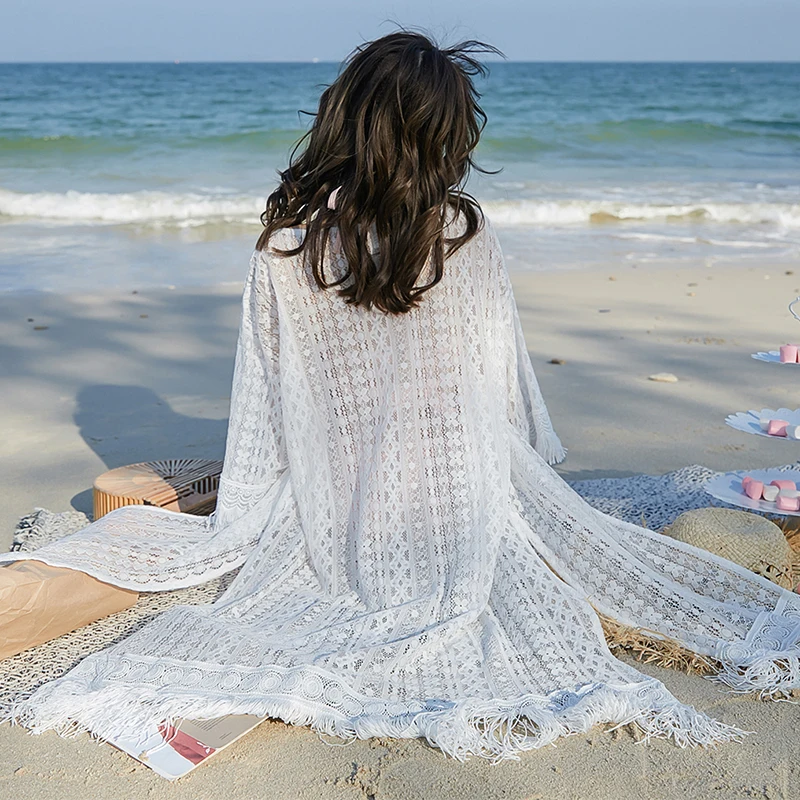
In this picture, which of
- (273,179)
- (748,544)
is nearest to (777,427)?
(748,544)

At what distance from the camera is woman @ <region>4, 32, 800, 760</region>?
2213 millimetres

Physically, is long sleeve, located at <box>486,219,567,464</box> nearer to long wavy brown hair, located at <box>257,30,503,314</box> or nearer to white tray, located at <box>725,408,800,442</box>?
long wavy brown hair, located at <box>257,30,503,314</box>

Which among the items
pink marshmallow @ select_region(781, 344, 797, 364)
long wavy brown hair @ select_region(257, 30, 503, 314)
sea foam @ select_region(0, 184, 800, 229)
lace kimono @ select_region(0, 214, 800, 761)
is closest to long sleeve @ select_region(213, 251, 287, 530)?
lace kimono @ select_region(0, 214, 800, 761)

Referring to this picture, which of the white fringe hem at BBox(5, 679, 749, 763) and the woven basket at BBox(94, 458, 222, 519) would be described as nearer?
the white fringe hem at BBox(5, 679, 749, 763)

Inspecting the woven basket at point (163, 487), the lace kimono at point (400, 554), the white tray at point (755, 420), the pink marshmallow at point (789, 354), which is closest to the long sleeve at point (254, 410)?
the lace kimono at point (400, 554)

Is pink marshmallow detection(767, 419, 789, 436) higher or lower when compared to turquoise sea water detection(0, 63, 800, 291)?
higher

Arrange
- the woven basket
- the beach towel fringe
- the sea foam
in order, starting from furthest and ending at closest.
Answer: the sea foam → the woven basket → the beach towel fringe

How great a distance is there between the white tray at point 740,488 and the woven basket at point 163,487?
1596 mm

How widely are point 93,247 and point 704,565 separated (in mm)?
7676

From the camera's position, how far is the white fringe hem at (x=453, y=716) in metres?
2.11

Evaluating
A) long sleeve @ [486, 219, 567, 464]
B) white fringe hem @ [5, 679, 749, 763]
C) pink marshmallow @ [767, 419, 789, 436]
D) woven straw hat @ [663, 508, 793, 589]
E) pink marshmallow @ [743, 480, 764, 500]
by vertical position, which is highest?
long sleeve @ [486, 219, 567, 464]

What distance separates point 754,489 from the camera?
3.05m

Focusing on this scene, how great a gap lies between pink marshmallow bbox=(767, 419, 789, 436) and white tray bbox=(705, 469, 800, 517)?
0.21m

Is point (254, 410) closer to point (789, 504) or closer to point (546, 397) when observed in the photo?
point (789, 504)
